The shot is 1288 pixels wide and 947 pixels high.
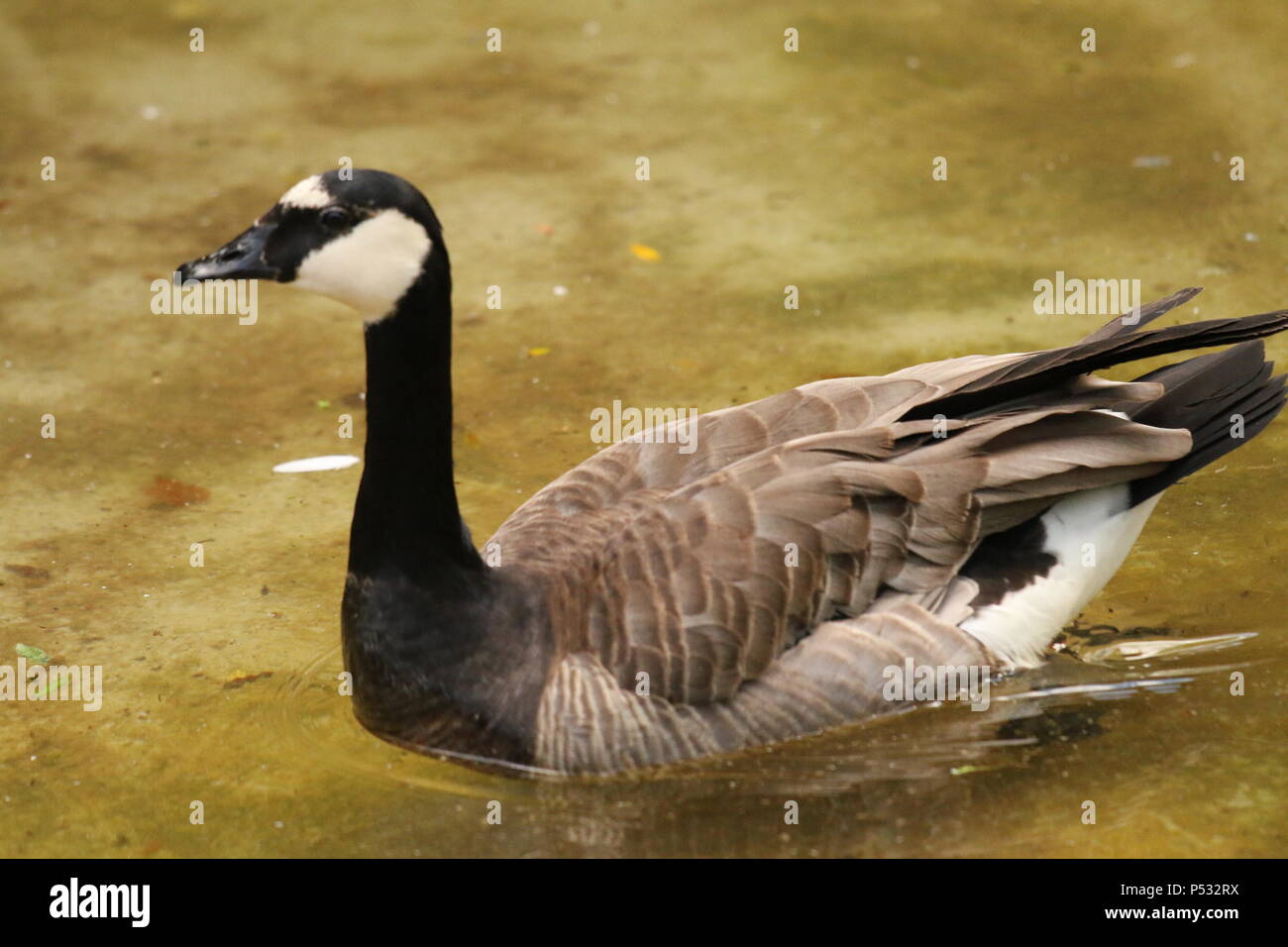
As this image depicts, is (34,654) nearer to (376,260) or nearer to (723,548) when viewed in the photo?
(376,260)

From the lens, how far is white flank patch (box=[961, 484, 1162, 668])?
502 centimetres

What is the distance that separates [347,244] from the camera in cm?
442

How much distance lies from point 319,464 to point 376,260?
234 cm

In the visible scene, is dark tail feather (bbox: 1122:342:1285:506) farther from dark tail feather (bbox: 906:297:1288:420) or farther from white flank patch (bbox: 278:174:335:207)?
white flank patch (bbox: 278:174:335:207)

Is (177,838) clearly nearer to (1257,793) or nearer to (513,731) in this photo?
(513,731)

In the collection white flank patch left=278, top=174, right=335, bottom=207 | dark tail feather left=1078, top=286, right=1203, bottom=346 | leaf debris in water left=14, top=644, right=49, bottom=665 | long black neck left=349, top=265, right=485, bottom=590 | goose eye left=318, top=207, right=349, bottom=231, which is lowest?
leaf debris in water left=14, top=644, right=49, bottom=665

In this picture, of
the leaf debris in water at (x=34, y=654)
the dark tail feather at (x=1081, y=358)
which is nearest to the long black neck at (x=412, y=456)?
the leaf debris in water at (x=34, y=654)

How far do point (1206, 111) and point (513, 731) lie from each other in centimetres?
621

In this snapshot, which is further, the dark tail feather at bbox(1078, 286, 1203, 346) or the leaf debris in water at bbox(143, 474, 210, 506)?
the leaf debris in water at bbox(143, 474, 210, 506)

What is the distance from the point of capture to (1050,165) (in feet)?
28.8

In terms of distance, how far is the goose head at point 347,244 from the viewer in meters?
4.40

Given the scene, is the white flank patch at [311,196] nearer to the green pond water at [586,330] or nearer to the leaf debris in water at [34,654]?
the green pond water at [586,330]

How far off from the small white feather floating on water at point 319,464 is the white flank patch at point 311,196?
90.0 inches

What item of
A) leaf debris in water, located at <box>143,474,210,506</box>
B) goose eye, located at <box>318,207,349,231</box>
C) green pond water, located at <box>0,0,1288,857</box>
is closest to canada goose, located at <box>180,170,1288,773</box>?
goose eye, located at <box>318,207,349,231</box>
